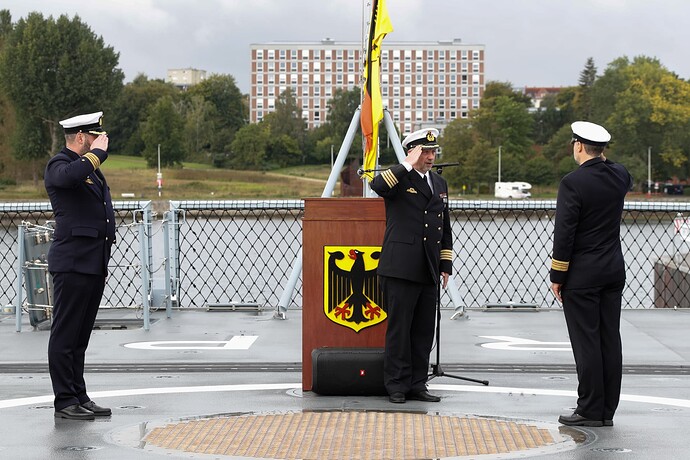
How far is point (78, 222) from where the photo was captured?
7355 mm

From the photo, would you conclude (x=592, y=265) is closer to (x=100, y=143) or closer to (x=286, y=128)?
(x=100, y=143)

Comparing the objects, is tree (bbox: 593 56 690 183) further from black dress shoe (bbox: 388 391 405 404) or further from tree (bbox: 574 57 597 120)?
black dress shoe (bbox: 388 391 405 404)

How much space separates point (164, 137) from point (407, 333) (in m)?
110

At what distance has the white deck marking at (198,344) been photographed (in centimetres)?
1038

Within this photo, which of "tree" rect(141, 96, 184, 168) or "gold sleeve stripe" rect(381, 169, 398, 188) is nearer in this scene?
"gold sleeve stripe" rect(381, 169, 398, 188)

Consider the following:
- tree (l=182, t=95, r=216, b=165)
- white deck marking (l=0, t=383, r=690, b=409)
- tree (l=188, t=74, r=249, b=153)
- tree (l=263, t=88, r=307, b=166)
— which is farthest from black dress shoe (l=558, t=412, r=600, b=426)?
tree (l=188, t=74, r=249, b=153)

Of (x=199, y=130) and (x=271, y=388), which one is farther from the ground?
(x=271, y=388)

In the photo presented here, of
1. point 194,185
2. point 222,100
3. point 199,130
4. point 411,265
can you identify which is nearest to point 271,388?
point 411,265

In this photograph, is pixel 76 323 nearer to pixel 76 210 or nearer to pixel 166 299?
pixel 76 210

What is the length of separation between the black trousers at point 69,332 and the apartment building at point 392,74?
176371 millimetres

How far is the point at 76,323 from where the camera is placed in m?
7.39

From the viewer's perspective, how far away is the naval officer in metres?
7.85

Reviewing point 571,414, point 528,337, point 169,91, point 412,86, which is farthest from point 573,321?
point 412,86

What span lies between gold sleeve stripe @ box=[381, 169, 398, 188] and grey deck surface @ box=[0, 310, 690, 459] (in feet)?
4.37
